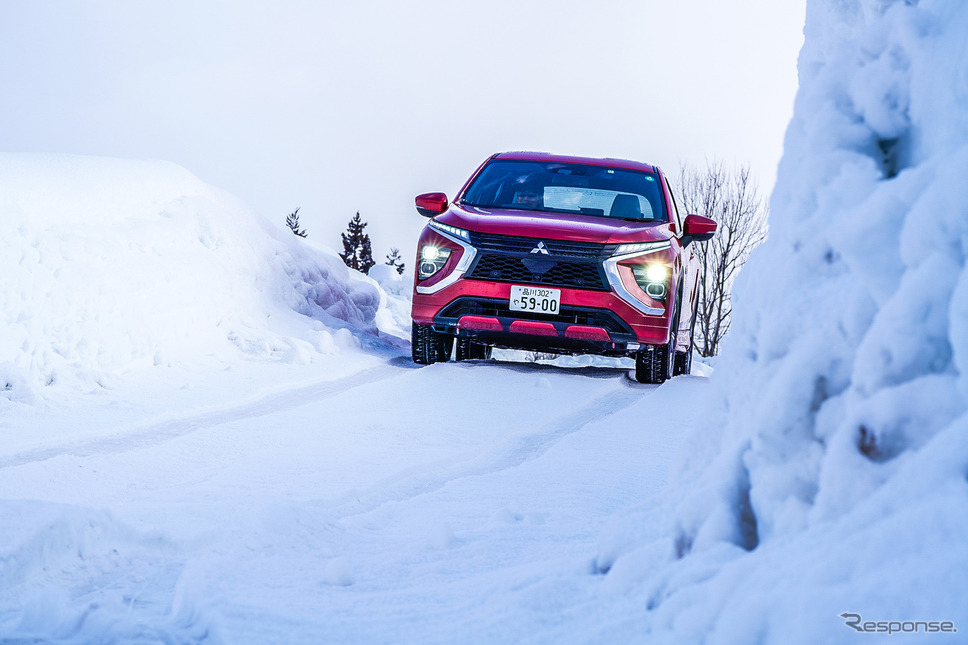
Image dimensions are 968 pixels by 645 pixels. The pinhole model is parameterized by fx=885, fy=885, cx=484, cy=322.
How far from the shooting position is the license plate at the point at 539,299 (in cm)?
615

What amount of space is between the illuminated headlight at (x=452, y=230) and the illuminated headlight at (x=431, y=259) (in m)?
0.13

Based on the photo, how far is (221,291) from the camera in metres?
7.85

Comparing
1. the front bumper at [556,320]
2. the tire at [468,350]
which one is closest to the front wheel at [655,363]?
the front bumper at [556,320]

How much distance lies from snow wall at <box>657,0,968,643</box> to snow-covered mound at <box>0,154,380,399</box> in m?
4.20

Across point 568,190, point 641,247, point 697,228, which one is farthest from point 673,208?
point 641,247

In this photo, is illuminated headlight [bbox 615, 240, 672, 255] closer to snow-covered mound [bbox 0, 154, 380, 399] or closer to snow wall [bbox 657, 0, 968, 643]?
snow-covered mound [bbox 0, 154, 380, 399]

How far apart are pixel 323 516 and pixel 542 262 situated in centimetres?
396

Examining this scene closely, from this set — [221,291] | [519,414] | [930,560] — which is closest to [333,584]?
[930,560]

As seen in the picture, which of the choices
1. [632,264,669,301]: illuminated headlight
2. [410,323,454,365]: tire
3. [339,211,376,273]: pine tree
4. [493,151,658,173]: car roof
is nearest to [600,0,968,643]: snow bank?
[632,264,669,301]: illuminated headlight

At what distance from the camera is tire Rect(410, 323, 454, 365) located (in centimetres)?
685

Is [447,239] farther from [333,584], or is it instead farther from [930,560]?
[930,560]

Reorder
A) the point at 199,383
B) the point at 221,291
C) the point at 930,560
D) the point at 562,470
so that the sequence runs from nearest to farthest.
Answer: the point at 930,560, the point at 562,470, the point at 199,383, the point at 221,291

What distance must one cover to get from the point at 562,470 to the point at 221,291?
17.6ft

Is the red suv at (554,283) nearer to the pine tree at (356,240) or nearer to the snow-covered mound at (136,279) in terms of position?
the snow-covered mound at (136,279)
